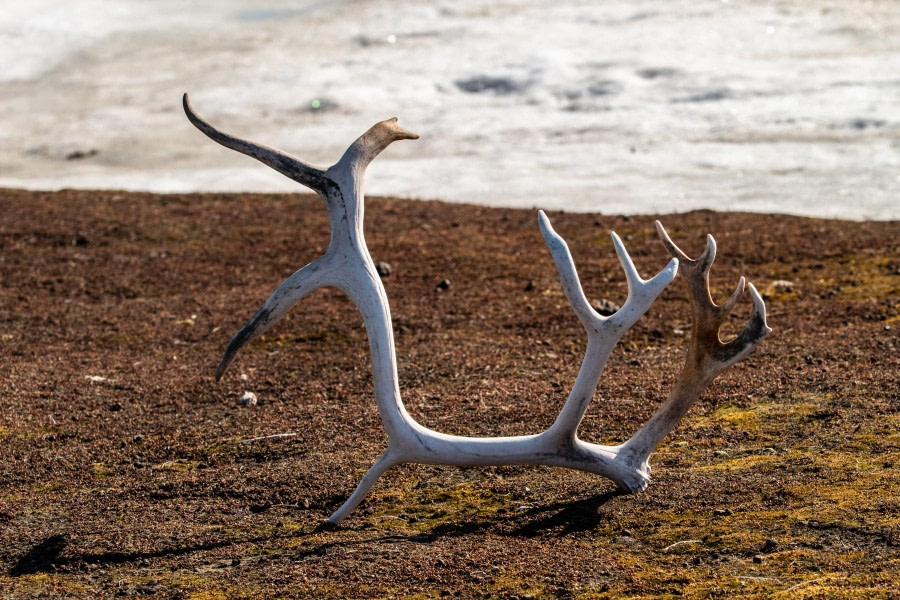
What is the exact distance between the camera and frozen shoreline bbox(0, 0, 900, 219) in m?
14.7

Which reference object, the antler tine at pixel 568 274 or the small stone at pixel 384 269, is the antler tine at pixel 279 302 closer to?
the antler tine at pixel 568 274

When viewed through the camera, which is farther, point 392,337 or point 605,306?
point 605,306

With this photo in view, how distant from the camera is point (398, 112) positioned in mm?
18438

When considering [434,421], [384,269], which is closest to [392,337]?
[434,421]

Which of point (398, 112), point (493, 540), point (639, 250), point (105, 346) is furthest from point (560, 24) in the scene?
point (493, 540)

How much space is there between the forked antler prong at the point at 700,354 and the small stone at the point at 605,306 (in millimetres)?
3382

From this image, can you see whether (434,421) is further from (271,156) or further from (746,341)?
(271,156)

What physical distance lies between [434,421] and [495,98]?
42.3ft

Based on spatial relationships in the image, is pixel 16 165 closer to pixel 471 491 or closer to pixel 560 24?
pixel 560 24

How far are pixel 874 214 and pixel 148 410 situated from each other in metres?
8.28

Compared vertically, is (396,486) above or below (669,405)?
below

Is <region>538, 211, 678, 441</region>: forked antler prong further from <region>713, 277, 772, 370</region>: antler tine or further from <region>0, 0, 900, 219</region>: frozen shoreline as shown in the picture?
<region>0, 0, 900, 219</region>: frozen shoreline

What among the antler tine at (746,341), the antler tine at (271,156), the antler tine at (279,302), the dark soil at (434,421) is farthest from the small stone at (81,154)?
the antler tine at (746,341)

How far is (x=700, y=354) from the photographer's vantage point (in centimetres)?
552
